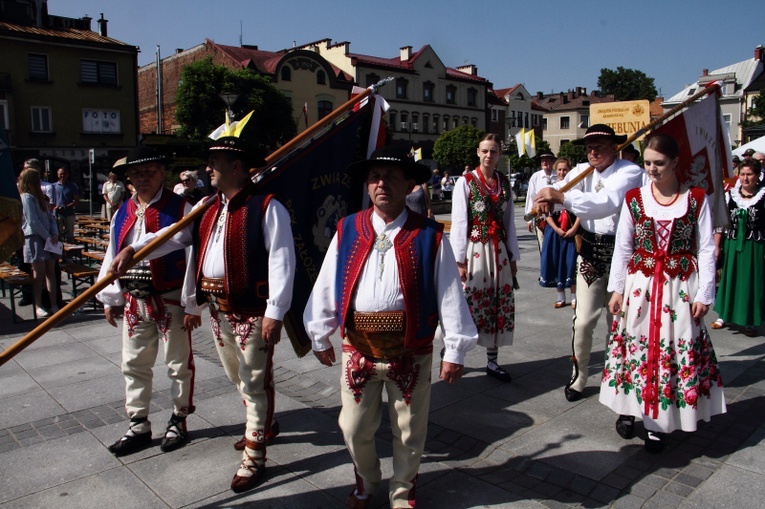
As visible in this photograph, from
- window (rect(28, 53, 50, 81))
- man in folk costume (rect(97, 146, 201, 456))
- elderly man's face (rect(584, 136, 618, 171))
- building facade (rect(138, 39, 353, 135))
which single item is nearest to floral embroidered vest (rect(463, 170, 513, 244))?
elderly man's face (rect(584, 136, 618, 171))

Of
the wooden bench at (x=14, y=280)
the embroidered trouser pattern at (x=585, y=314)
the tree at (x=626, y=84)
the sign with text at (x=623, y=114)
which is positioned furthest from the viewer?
the tree at (x=626, y=84)

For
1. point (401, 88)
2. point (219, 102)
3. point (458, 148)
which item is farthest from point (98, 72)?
point (401, 88)

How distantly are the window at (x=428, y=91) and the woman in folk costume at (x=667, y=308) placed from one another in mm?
60372

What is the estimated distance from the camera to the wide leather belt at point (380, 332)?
10.5 ft

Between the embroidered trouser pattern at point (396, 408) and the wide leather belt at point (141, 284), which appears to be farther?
the wide leather belt at point (141, 284)

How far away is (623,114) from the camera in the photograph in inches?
453

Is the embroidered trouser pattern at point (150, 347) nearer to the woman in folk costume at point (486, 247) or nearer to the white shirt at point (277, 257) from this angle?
the white shirt at point (277, 257)

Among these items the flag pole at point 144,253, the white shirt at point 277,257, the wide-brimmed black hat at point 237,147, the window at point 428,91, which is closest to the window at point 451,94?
the window at point 428,91

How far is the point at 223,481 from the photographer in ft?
12.5

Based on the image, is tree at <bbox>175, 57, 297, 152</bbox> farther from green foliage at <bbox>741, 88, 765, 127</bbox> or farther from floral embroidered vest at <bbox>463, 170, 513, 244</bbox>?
green foliage at <bbox>741, 88, 765, 127</bbox>

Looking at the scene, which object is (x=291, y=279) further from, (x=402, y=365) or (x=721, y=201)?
(x=721, y=201)

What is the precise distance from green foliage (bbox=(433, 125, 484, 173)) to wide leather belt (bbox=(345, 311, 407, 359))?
48567 mm

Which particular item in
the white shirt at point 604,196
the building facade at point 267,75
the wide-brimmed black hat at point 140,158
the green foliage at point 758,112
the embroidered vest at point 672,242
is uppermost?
the building facade at point 267,75

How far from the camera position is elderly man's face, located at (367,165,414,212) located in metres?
3.22
